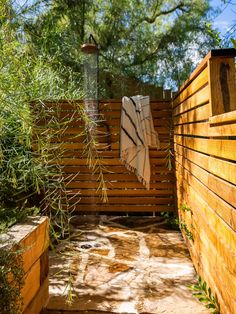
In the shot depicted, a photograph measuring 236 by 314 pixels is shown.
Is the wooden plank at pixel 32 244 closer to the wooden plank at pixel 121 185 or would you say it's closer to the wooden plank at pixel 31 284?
the wooden plank at pixel 31 284

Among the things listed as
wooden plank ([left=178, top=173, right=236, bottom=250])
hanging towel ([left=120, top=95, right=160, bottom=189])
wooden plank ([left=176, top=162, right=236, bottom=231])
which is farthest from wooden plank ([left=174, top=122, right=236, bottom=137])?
hanging towel ([left=120, top=95, right=160, bottom=189])

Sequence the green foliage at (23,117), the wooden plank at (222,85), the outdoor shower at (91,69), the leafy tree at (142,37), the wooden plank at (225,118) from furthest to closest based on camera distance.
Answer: the leafy tree at (142,37) < the outdoor shower at (91,69) < the wooden plank at (222,85) < the wooden plank at (225,118) < the green foliage at (23,117)

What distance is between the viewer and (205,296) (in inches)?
97.5

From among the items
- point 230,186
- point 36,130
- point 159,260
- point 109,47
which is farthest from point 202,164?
point 109,47

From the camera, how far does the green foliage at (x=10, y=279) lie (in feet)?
4.20

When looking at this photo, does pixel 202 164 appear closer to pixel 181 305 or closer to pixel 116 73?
pixel 181 305

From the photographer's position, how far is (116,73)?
660cm

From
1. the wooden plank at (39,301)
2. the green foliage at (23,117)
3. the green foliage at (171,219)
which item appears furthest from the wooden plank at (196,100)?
the wooden plank at (39,301)

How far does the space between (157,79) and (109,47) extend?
3.86 ft

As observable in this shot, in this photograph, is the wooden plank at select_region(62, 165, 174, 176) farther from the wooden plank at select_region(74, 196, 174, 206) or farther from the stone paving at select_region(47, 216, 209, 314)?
the stone paving at select_region(47, 216, 209, 314)

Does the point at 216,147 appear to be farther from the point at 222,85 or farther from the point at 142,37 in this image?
the point at 142,37

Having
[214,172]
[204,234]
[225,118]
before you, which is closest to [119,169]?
[204,234]

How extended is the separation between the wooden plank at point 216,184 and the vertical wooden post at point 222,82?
0.44 m

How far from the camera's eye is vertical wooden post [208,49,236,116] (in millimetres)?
2068
